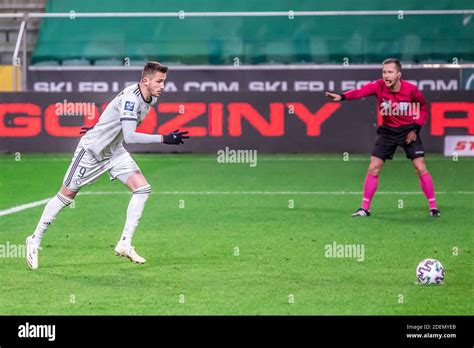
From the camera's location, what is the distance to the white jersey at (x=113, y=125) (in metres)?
11.3

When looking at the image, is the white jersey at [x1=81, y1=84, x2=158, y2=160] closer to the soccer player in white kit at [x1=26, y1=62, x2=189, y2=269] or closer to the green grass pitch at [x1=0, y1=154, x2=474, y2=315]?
the soccer player in white kit at [x1=26, y1=62, x2=189, y2=269]

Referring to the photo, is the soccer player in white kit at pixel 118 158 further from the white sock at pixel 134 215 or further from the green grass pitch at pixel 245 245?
the green grass pitch at pixel 245 245

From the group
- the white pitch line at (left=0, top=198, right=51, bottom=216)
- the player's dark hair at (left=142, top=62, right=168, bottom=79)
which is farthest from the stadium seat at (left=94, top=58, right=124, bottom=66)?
the player's dark hair at (left=142, top=62, right=168, bottom=79)

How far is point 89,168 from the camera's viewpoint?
458 inches

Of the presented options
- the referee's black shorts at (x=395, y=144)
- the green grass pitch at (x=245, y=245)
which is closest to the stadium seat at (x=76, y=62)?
the green grass pitch at (x=245, y=245)

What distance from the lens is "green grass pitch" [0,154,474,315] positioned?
945cm

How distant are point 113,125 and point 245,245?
2.11m

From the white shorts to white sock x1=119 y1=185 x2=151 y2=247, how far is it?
0.75ft

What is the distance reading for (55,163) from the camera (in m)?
22.7

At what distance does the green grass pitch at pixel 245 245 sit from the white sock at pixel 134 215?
27cm
